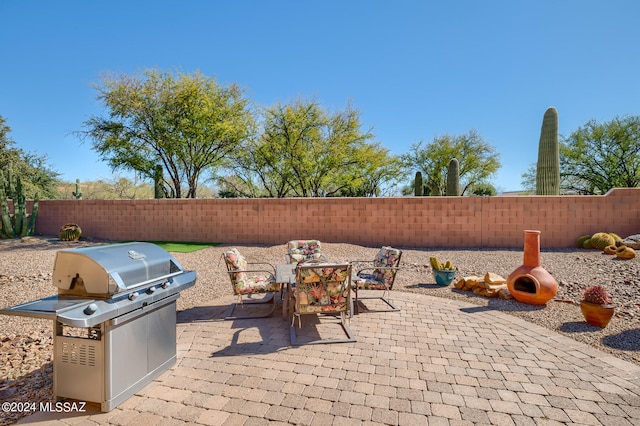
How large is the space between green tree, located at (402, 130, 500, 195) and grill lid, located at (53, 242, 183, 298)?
76.5ft

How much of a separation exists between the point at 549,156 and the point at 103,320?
14.4 m

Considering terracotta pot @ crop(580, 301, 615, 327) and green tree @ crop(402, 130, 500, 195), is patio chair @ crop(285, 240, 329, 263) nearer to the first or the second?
terracotta pot @ crop(580, 301, 615, 327)

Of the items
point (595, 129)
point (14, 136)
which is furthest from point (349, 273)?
point (14, 136)

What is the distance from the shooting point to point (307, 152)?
17922 millimetres

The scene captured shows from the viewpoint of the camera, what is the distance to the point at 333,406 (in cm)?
237

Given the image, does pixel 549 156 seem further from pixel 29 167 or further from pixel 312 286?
pixel 29 167

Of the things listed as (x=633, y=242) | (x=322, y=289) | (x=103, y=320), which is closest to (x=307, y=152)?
(x=633, y=242)

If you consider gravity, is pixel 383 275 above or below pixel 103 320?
below

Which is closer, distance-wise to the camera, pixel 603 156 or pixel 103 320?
pixel 103 320

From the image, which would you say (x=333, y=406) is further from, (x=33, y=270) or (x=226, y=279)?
(x=33, y=270)

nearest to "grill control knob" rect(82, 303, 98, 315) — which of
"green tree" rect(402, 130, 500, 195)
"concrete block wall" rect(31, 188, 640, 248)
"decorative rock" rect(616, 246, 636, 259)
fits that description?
"concrete block wall" rect(31, 188, 640, 248)

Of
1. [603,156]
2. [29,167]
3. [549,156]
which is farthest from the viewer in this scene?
[29,167]

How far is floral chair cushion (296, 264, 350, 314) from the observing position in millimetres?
3609

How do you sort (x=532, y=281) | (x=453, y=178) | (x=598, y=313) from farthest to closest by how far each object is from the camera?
1. (x=453, y=178)
2. (x=532, y=281)
3. (x=598, y=313)
